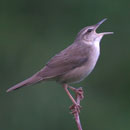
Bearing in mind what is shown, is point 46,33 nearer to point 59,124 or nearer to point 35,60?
point 35,60

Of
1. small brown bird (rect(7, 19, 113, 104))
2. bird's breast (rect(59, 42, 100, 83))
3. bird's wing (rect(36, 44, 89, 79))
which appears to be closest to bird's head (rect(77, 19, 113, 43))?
small brown bird (rect(7, 19, 113, 104))

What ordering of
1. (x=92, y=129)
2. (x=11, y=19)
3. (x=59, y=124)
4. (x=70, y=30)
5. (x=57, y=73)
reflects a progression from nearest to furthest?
1. (x=57, y=73)
2. (x=59, y=124)
3. (x=92, y=129)
4. (x=70, y=30)
5. (x=11, y=19)

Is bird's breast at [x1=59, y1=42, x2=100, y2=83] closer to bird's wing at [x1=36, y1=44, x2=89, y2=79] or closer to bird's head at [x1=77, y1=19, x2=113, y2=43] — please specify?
bird's wing at [x1=36, y1=44, x2=89, y2=79]

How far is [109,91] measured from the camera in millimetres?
10414

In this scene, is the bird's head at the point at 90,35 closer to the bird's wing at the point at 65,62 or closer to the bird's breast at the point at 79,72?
the bird's wing at the point at 65,62

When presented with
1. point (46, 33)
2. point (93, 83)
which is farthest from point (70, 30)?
point (93, 83)

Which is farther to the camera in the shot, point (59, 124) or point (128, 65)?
point (128, 65)

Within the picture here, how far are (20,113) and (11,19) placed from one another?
3.14 meters

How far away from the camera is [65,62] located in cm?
718

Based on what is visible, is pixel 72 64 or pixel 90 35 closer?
pixel 72 64

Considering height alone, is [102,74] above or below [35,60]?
below

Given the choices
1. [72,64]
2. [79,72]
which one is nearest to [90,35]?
[72,64]

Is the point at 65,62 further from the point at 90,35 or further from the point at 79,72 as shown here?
the point at 90,35

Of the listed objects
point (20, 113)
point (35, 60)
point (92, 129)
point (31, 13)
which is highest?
point (31, 13)
